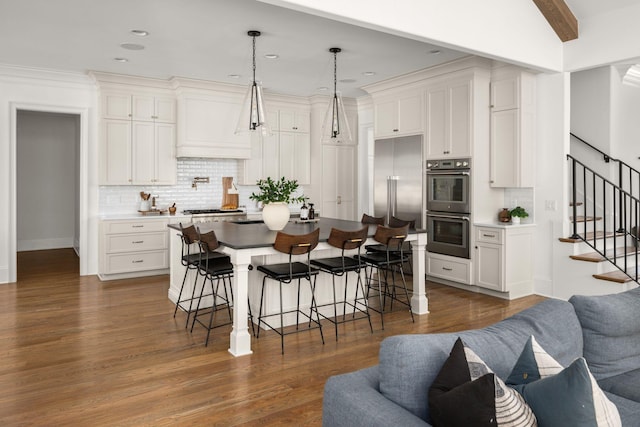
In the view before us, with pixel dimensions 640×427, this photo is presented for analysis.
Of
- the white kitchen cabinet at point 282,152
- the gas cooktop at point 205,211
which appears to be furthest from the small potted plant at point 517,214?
the gas cooktop at point 205,211

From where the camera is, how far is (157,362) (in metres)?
3.49

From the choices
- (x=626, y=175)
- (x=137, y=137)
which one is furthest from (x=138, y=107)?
(x=626, y=175)

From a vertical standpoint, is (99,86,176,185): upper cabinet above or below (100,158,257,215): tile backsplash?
above

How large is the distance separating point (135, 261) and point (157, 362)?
11.0 ft

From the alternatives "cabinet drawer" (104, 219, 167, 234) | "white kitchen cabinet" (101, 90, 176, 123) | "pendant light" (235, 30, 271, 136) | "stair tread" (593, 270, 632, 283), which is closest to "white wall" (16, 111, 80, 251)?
"white kitchen cabinet" (101, 90, 176, 123)

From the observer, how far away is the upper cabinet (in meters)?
6.55

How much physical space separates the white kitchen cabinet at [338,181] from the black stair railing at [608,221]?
11.9 ft

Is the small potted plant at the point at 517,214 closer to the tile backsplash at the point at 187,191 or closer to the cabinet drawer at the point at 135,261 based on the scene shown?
the tile backsplash at the point at 187,191

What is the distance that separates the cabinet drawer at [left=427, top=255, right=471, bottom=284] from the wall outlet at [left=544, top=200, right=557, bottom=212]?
3.65ft

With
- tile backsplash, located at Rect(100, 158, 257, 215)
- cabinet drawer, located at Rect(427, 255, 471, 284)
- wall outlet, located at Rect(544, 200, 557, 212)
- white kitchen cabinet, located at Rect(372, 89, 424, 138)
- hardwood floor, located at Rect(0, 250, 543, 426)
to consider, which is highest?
white kitchen cabinet, located at Rect(372, 89, 424, 138)

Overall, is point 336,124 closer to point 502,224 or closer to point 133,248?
point 502,224

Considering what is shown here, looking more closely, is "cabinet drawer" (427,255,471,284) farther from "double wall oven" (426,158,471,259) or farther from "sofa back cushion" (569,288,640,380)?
"sofa back cushion" (569,288,640,380)

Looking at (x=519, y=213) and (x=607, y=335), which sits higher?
(x=519, y=213)

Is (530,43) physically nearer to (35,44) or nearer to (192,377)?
(192,377)
